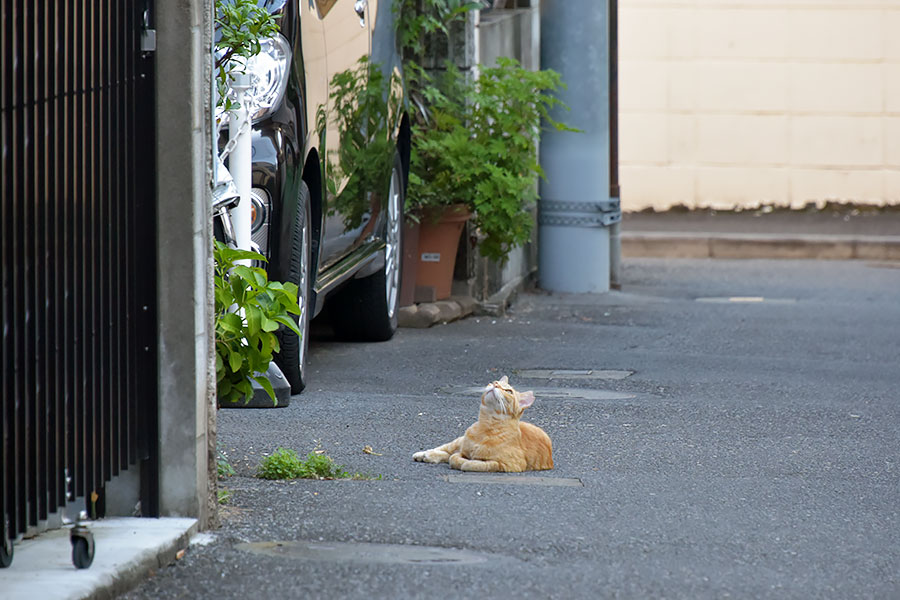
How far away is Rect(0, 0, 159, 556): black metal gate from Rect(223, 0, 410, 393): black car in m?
1.80

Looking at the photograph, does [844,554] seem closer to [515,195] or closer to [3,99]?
[3,99]

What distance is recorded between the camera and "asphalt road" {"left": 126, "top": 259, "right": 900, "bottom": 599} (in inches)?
135

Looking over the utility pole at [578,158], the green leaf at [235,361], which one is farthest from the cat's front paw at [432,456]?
the utility pole at [578,158]

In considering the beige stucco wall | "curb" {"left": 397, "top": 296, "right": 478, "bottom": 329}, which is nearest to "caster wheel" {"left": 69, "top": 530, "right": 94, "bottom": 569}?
"curb" {"left": 397, "top": 296, "right": 478, "bottom": 329}

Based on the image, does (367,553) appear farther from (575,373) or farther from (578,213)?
(578,213)

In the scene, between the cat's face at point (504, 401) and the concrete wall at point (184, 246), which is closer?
the concrete wall at point (184, 246)

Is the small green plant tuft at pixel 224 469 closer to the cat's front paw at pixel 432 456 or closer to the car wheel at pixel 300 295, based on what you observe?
the cat's front paw at pixel 432 456

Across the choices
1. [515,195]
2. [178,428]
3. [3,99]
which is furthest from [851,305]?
[3,99]

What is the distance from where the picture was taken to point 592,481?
14.7 feet

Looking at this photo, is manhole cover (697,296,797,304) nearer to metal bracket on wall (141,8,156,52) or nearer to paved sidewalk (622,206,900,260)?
paved sidewalk (622,206,900,260)

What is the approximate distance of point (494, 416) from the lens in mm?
4625

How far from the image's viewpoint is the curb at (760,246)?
1454cm

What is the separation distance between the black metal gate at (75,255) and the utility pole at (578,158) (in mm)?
7645

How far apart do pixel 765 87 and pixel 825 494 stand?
1215 centimetres
